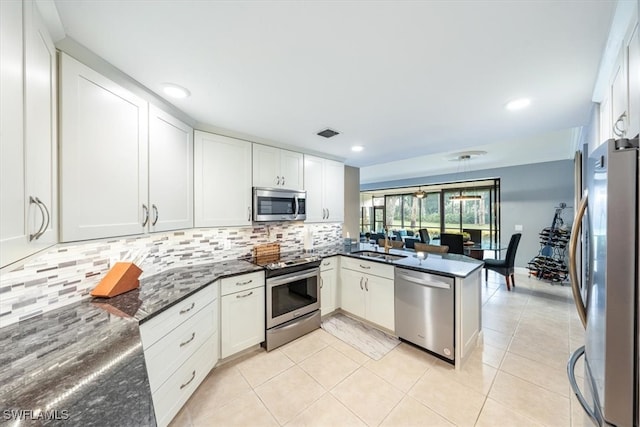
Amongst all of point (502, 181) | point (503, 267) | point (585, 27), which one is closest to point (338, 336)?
point (585, 27)

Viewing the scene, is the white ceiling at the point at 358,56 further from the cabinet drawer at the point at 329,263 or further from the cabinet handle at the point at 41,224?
the cabinet drawer at the point at 329,263

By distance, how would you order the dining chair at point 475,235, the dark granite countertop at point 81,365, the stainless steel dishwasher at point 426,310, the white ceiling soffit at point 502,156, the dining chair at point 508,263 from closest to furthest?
the dark granite countertop at point 81,365 < the stainless steel dishwasher at point 426,310 < the white ceiling soffit at point 502,156 < the dining chair at point 508,263 < the dining chair at point 475,235

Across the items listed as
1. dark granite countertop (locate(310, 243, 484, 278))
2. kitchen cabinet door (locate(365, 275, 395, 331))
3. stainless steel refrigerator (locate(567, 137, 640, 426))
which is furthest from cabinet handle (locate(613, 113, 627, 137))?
kitchen cabinet door (locate(365, 275, 395, 331))

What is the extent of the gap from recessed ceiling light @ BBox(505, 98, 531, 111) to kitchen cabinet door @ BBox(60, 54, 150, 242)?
2.91m

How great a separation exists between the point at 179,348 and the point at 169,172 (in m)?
1.36

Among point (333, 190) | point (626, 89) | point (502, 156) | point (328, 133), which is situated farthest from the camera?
point (502, 156)

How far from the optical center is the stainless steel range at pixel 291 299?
2.42m

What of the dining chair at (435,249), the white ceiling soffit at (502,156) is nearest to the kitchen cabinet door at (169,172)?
the dining chair at (435,249)

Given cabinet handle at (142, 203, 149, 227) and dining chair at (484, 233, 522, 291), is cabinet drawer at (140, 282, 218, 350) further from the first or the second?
dining chair at (484, 233, 522, 291)

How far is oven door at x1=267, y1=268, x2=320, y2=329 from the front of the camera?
243 cm

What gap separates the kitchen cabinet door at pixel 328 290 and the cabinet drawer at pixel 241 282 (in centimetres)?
91

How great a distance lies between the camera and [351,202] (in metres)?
4.39

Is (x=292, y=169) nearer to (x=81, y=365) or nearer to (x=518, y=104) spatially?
(x=518, y=104)

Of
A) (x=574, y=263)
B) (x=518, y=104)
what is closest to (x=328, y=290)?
(x=574, y=263)
